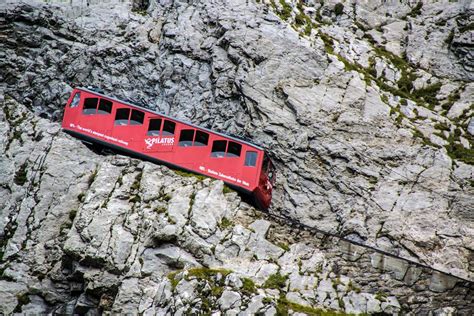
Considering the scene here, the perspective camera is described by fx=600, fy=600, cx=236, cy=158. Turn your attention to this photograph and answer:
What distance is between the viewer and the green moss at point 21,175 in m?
31.4

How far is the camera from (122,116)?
32.7 m

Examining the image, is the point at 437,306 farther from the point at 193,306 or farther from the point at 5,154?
the point at 5,154

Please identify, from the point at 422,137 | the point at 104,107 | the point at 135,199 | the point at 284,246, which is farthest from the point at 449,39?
the point at 135,199

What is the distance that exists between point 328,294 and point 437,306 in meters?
4.68

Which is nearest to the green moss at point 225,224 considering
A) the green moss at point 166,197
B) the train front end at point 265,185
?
the green moss at point 166,197

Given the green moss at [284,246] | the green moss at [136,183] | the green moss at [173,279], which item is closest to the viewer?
the green moss at [173,279]

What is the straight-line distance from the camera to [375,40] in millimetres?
43625

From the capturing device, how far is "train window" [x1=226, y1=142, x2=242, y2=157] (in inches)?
1251

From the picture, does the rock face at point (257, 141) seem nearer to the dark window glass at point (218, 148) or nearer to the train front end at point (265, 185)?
the train front end at point (265, 185)

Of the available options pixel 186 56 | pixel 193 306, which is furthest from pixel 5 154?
pixel 193 306

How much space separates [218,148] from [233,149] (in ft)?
2.65

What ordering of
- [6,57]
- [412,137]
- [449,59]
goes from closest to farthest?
[412,137] < [6,57] < [449,59]

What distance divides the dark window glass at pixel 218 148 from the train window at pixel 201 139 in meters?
0.48

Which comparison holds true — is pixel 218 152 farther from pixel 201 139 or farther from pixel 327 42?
pixel 327 42
